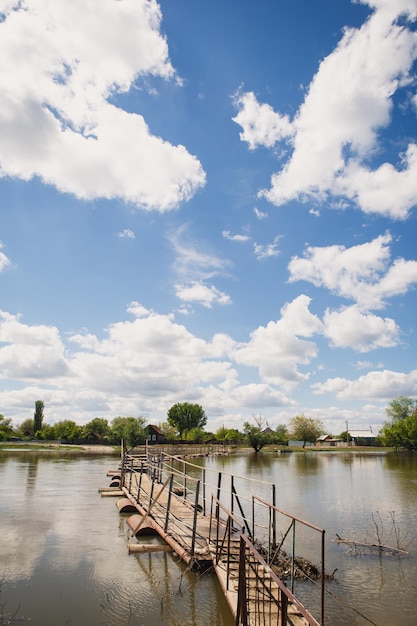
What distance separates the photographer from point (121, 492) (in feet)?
79.7

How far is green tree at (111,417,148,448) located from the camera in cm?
8375

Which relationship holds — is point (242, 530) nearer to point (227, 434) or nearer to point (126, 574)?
point (126, 574)

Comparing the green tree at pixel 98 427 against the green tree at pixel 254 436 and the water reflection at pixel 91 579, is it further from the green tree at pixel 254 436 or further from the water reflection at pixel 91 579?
the water reflection at pixel 91 579

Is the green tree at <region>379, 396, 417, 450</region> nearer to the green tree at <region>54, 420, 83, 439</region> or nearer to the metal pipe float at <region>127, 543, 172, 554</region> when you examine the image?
the green tree at <region>54, 420, 83, 439</region>

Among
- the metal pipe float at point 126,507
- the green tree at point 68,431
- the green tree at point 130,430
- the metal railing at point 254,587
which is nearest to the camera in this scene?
the metal railing at point 254,587

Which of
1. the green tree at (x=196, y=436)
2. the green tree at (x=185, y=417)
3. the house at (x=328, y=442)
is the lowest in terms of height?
the house at (x=328, y=442)

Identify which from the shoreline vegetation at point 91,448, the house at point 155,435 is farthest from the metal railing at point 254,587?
the house at point 155,435

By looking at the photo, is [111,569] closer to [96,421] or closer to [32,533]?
[32,533]

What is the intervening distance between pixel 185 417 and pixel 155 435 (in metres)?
10.4

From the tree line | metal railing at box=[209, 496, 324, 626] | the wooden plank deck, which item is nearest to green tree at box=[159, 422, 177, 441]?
the tree line

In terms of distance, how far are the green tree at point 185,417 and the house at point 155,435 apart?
4.91 m

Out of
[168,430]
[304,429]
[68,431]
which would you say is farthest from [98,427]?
[304,429]

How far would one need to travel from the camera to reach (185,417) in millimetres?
119875

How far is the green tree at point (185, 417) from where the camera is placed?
119625 mm
